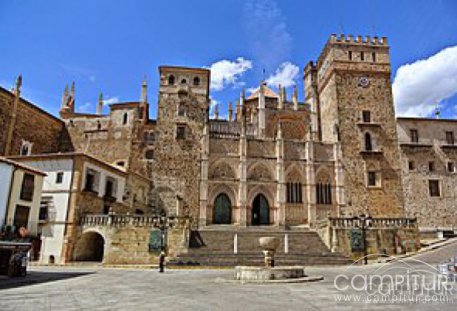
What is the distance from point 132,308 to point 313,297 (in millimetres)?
4447

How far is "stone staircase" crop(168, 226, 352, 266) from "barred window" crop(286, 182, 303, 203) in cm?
567

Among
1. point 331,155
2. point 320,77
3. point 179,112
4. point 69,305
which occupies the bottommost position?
point 69,305

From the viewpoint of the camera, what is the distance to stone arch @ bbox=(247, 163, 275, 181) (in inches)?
1265

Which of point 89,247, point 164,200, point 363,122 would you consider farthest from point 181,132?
point 363,122

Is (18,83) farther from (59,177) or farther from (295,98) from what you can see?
(295,98)

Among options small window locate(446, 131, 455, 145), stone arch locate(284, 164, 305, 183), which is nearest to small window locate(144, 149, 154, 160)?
stone arch locate(284, 164, 305, 183)

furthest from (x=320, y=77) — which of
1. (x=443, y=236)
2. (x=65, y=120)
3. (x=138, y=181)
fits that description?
(x=65, y=120)

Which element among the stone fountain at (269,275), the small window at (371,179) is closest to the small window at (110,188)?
the stone fountain at (269,275)

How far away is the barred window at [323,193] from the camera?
107 feet

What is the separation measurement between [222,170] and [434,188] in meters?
20.3

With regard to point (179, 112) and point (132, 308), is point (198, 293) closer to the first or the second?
point (132, 308)

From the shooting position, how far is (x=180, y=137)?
108ft

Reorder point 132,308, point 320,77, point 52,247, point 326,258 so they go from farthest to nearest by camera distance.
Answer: point 320,77 → point 52,247 → point 326,258 → point 132,308

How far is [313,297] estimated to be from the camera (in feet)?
28.7
